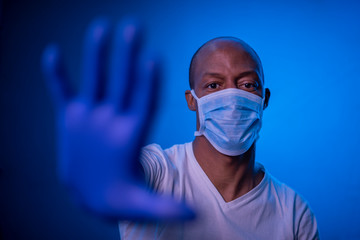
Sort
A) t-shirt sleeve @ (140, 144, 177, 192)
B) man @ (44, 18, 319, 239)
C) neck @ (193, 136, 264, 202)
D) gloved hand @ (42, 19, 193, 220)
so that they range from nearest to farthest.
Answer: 1. gloved hand @ (42, 19, 193, 220)
2. t-shirt sleeve @ (140, 144, 177, 192)
3. man @ (44, 18, 319, 239)
4. neck @ (193, 136, 264, 202)

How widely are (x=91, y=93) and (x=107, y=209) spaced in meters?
0.27

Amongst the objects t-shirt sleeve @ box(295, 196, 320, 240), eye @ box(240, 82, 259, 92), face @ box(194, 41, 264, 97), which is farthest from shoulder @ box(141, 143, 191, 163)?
t-shirt sleeve @ box(295, 196, 320, 240)

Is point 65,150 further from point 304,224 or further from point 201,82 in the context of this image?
point 304,224

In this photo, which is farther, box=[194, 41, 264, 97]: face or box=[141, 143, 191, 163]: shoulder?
box=[194, 41, 264, 97]: face

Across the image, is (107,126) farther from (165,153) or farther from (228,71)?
(228,71)

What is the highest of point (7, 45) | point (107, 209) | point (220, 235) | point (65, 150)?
point (7, 45)

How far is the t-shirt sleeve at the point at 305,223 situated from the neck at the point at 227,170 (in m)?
0.24

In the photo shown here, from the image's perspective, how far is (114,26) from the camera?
2.00 feet

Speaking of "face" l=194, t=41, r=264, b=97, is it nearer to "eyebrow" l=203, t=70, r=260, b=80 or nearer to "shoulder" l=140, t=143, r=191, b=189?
"eyebrow" l=203, t=70, r=260, b=80

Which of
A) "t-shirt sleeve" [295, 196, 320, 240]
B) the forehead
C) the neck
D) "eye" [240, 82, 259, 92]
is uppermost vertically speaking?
the forehead

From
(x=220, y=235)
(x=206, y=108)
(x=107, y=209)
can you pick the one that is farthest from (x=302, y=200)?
(x=107, y=209)

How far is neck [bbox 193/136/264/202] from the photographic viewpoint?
1.18 metres

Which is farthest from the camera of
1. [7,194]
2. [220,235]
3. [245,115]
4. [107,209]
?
[7,194]

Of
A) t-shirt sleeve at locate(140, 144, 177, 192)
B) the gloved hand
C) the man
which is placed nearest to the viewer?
the gloved hand
